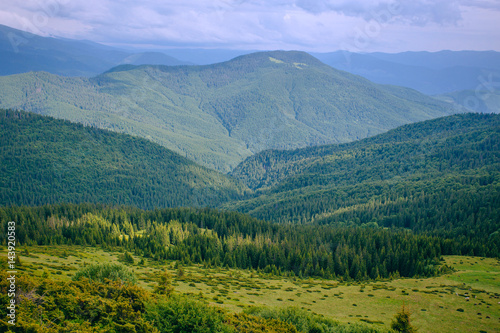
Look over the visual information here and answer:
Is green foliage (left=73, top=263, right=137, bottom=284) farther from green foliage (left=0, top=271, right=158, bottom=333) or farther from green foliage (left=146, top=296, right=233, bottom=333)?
green foliage (left=146, top=296, right=233, bottom=333)

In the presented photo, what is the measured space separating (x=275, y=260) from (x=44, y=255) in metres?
79.5

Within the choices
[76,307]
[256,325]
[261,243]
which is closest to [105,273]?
[76,307]

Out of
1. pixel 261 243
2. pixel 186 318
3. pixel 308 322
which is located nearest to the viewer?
pixel 186 318

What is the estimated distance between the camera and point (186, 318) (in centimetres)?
6053

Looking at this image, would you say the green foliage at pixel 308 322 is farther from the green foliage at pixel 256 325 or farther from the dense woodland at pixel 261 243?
the dense woodland at pixel 261 243

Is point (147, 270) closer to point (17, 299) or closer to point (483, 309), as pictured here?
point (17, 299)

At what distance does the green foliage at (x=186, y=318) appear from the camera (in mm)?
60219

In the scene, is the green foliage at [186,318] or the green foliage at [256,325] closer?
the green foliage at [256,325]

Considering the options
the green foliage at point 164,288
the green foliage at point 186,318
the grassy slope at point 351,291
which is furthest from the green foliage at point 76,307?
the grassy slope at point 351,291

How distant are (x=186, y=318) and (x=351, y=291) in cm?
6075

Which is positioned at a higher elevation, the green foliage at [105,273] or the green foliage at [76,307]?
the green foliage at [76,307]

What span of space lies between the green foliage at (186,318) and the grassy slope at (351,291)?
65.1 ft

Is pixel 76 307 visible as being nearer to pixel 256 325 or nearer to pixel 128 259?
pixel 256 325

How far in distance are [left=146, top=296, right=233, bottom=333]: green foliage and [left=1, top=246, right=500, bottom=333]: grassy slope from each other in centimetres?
1985
